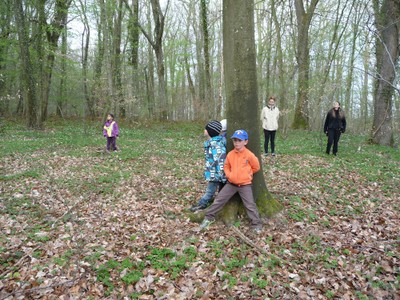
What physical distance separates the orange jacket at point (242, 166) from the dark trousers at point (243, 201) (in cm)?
14

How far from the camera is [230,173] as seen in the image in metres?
5.59

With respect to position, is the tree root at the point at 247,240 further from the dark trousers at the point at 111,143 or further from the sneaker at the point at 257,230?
the dark trousers at the point at 111,143

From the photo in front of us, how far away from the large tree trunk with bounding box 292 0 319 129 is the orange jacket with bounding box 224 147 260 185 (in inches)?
516

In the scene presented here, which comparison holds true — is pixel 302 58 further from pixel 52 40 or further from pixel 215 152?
pixel 52 40

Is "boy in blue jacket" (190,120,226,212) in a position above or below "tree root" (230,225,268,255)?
above

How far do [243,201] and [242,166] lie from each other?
0.68 m

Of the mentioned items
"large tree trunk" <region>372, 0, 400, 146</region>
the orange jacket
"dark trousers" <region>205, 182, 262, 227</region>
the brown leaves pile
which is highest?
"large tree trunk" <region>372, 0, 400, 146</region>

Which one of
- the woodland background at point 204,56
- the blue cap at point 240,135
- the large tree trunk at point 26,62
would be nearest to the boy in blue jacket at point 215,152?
the blue cap at point 240,135

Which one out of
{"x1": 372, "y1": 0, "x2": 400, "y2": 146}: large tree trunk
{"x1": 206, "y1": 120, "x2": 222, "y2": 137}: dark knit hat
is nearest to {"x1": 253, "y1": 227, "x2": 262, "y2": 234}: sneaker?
{"x1": 206, "y1": 120, "x2": 222, "y2": 137}: dark knit hat

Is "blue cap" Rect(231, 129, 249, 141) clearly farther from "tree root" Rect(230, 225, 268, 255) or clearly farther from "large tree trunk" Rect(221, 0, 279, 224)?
"tree root" Rect(230, 225, 268, 255)

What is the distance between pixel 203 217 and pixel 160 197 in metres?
1.95

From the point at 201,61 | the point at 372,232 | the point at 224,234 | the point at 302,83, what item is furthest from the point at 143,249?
the point at 201,61

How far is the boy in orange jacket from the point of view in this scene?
18.0ft

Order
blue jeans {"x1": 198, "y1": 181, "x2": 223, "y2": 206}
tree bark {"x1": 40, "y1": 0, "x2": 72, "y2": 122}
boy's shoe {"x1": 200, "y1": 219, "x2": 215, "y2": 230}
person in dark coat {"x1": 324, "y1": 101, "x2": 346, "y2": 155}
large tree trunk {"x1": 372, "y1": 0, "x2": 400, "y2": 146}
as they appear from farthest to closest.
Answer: tree bark {"x1": 40, "y1": 0, "x2": 72, "y2": 122} < large tree trunk {"x1": 372, "y1": 0, "x2": 400, "y2": 146} < person in dark coat {"x1": 324, "y1": 101, "x2": 346, "y2": 155} < blue jeans {"x1": 198, "y1": 181, "x2": 223, "y2": 206} < boy's shoe {"x1": 200, "y1": 219, "x2": 215, "y2": 230}
